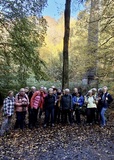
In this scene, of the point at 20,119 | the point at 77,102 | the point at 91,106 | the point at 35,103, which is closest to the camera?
the point at 20,119

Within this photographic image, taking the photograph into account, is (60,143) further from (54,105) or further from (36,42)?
(36,42)

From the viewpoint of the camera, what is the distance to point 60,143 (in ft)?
22.1

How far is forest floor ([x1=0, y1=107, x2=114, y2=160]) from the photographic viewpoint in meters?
5.73

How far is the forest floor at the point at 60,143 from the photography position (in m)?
5.73

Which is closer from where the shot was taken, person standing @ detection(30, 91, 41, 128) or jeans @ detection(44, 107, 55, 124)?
person standing @ detection(30, 91, 41, 128)

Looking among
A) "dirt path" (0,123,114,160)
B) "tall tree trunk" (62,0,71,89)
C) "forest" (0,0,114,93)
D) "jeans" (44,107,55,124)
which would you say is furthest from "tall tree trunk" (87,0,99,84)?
"dirt path" (0,123,114,160)

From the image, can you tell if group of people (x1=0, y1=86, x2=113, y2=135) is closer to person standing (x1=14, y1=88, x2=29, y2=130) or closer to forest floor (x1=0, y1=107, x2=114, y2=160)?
person standing (x1=14, y1=88, x2=29, y2=130)

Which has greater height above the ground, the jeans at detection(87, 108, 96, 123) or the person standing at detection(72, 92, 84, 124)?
the person standing at detection(72, 92, 84, 124)

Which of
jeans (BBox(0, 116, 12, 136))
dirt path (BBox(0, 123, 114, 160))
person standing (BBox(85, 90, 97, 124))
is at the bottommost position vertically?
dirt path (BBox(0, 123, 114, 160))

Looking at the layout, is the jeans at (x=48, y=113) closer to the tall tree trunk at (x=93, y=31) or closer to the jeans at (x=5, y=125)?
the jeans at (x=5, y=125)

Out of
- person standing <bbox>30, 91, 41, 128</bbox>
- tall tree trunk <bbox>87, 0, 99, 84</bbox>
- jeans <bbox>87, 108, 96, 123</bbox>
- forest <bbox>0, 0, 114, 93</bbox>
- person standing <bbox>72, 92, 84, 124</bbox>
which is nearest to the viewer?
person standing <bbox>30, 91, 41, 128</bbox>

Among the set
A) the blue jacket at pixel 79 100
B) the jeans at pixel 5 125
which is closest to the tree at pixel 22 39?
the blue jacket at pixel 79 100

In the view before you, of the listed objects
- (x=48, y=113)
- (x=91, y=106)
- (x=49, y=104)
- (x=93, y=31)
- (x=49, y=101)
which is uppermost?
(x=93, y=31)

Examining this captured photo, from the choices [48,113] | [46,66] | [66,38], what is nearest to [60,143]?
[48,113]
